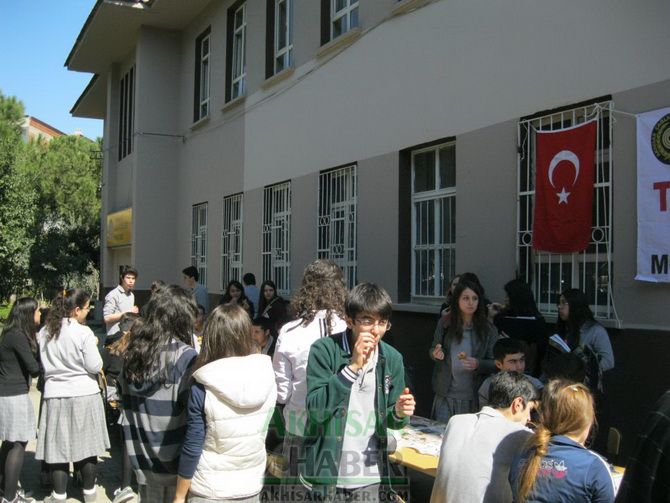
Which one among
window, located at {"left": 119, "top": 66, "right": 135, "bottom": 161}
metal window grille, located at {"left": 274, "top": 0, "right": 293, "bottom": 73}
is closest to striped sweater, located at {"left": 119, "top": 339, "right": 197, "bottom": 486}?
metal window grille, located at {"left": 274, "top": 0, "right": 293, "bottom": 73}

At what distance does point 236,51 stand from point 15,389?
9.37 metres

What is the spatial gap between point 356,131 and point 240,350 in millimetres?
5833

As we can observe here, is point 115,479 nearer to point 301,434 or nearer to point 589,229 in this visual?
point 301,434

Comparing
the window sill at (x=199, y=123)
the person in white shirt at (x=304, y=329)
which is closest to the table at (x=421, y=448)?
the person in white shirt at (x=304, y=329)

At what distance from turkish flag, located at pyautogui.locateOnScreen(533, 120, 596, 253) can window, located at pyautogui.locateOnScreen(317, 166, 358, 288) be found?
3.19 m

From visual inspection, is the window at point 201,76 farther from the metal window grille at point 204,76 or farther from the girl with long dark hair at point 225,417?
the girl with long dark hair at point 225,417

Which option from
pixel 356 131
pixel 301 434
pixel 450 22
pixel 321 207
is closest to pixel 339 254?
pixel 321 207

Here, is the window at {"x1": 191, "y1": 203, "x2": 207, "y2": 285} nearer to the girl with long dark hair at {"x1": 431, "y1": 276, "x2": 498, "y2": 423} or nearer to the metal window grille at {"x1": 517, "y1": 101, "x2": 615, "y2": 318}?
the metal window grille at {"x1": 517, "y1": 101, "x2": 615, "y2": 318}

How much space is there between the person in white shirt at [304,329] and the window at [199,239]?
34.3 ft

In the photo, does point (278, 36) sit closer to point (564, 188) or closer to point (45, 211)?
point (564, 188)

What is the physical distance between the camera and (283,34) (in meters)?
11.2

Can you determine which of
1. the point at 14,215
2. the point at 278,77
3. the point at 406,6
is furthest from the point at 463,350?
the point at 14,215

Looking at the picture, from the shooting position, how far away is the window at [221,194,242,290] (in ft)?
41.1

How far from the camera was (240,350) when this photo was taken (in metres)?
3.31
